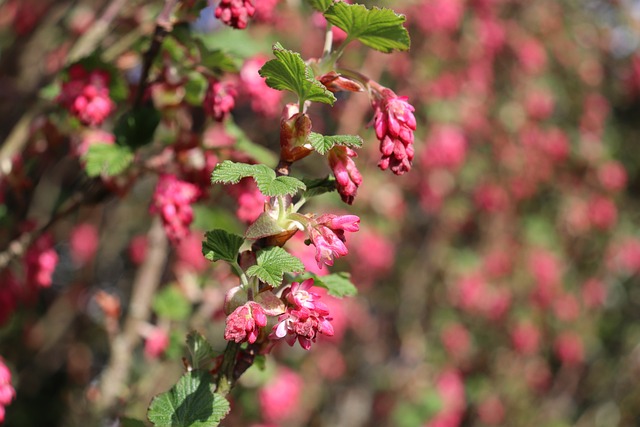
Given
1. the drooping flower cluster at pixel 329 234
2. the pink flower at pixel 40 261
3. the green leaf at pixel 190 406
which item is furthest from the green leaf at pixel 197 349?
the pink flower at pixel 40 261

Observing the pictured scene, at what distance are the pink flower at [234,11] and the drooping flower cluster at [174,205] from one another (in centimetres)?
39

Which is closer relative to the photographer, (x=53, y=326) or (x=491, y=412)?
(x=53, y=326)

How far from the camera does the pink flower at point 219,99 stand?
142 centimetres

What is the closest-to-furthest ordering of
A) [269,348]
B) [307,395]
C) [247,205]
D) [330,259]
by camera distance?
[330,259], [269,348], [247,205], [307,395]

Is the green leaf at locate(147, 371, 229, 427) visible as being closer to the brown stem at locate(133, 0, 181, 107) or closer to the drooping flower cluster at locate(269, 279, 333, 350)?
the drooping flower cluster at locate(269, 279, 333, 350)

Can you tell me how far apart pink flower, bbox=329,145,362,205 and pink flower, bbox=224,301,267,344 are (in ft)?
0.77

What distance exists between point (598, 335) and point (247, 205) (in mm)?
4808

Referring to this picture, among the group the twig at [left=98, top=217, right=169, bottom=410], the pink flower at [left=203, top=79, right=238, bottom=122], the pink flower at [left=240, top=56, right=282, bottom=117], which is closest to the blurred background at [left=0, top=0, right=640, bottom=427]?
the twig at [left=98, top=217, right=169, bottom=410]

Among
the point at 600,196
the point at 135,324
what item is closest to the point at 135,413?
the point at 135,324

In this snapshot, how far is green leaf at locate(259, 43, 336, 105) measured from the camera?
1028mm

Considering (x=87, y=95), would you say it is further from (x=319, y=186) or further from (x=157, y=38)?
(x=319, y=186)

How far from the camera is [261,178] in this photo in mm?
1031

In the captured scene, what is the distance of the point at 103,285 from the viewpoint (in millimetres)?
5109

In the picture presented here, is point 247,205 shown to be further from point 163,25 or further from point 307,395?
point 307,395
